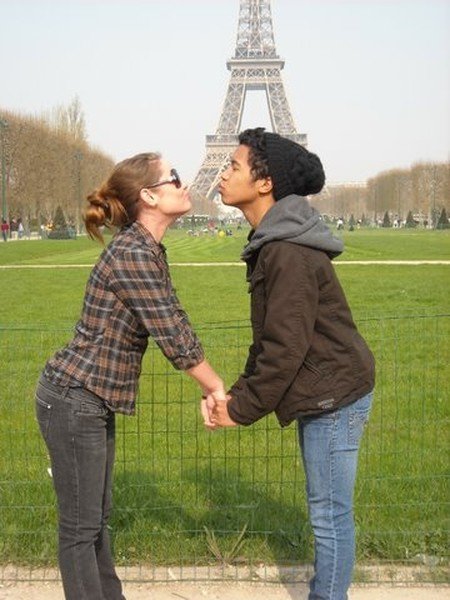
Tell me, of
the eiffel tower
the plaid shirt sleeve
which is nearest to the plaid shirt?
the plaid shirt sleeve

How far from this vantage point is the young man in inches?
110

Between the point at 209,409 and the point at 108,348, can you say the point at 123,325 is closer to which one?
the point at 108,348

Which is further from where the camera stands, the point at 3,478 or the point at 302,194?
the point at 3,478

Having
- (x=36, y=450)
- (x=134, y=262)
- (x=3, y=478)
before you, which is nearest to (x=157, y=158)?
(x=134, y=262)

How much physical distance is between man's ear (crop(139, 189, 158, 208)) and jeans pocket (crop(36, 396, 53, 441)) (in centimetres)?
80

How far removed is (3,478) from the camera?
192 inches

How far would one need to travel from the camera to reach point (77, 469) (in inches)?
120

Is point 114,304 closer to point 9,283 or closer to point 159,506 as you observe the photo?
point 159,506

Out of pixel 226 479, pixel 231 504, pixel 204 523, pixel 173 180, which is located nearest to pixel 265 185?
pixel 173 180

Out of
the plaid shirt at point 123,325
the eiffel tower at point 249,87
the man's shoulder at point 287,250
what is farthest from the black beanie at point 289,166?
the eiffel tower at point 249,87

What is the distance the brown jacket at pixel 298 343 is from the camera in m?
2.79

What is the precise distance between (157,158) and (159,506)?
218 centimetres

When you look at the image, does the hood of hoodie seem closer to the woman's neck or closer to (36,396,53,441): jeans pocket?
the woman's neck

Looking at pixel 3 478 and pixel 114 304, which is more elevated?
pixel 114 304
